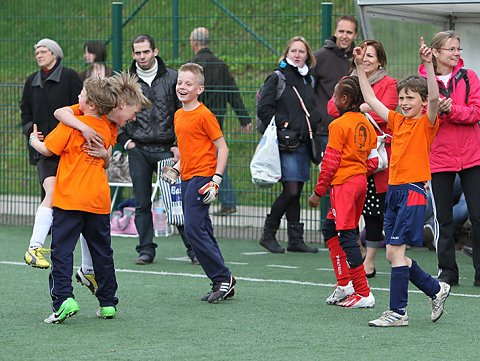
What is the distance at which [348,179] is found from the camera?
260 inches

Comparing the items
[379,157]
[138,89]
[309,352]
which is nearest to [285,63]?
[379,157]

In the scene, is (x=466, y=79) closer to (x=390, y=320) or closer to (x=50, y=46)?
(x=390, y=320)

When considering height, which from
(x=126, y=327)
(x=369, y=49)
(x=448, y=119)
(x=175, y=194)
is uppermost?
(x=369, y=49)

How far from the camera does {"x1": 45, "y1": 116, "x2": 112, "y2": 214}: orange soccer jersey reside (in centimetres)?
592

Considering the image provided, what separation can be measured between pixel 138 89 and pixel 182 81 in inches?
30.3

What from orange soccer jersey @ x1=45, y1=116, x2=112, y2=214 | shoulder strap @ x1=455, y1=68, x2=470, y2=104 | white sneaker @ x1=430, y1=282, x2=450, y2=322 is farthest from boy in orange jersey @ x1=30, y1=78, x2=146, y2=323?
shoulder strap @ x1=455, y1=68, x2=470, y2=104

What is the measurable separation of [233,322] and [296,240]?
12.3 ft

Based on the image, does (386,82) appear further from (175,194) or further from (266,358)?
(266,358)

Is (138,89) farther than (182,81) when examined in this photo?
No

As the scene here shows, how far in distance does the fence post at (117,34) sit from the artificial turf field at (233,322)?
145 inches

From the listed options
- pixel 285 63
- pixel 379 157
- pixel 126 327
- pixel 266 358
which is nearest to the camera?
pixel 266 358

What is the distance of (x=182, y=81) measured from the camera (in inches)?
273

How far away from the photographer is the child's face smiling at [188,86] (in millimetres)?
6934

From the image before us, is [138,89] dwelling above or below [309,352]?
above
